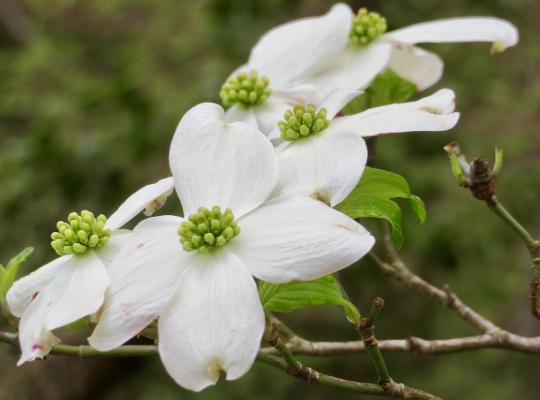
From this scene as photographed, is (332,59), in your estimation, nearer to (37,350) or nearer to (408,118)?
(408,118)

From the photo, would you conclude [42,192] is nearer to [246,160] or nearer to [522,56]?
[246,160]

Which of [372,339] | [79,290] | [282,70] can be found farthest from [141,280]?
[282,70]

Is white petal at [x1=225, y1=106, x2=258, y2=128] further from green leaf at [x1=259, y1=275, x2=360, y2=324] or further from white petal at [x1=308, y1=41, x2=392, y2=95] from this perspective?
green leaf at [x1=259, y1=275, x2=360, y2=324]

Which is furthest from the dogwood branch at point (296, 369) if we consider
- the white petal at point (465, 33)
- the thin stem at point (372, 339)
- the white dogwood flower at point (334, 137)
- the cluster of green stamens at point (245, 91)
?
the white petal at point (465, 33)

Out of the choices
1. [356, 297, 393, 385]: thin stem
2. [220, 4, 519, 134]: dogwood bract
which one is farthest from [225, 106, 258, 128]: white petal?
[356, 297, 393, 385]: thin stem

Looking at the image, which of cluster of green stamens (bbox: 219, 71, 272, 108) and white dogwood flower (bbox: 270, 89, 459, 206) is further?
cluster of green stamens (bbox: 219, 71, 272, 108)

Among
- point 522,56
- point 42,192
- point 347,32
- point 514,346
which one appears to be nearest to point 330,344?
point 514,346
